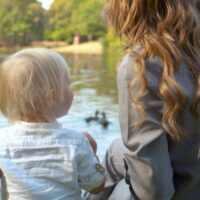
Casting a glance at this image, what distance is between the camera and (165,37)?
143 cm

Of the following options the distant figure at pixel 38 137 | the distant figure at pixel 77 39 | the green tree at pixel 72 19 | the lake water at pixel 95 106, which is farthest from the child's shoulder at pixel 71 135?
the green tree at pixel 72 19

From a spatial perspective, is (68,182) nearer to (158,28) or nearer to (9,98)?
(9,98)

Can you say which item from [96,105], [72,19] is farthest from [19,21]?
[96,105]

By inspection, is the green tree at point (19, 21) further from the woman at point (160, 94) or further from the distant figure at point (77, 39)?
the woman at point (160, 94)

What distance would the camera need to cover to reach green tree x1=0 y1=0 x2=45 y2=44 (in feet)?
144

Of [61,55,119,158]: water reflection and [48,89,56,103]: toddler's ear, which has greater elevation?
[48,89,56,103]: toddler's ear

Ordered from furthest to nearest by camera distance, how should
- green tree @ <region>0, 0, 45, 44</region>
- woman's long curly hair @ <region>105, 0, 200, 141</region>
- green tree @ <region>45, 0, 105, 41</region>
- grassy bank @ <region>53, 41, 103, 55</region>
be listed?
green tree @ <region>45, 0, 105, 41</region> → green tree @ <region>0, 0, 45, 44</region> → grassy bank @ <region>53, 41, 103, 55</region> → woman's long curly hair @ <region>105, 0, 200, 141</region>

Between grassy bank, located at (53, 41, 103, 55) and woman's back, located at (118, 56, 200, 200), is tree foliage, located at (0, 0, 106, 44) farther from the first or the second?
woman's back, located at (118, 56, 200, 200)

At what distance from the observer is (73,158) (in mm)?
1494

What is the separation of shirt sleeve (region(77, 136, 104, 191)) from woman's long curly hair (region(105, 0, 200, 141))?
8.7 inches

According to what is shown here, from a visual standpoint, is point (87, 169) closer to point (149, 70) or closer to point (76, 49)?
point (149, 70)

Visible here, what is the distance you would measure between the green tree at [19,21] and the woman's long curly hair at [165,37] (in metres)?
41.9

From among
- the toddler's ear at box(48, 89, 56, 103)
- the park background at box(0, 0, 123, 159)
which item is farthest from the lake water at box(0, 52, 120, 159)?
the park background at box(0, 0, 123, 159)

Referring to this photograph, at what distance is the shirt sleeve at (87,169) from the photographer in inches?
59.6
